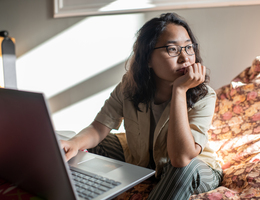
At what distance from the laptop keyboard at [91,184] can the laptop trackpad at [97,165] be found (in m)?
0.04

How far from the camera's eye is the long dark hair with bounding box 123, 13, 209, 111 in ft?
4.08

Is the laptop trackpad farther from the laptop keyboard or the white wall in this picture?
the white wall

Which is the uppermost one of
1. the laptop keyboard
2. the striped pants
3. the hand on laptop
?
the laptop keyboard

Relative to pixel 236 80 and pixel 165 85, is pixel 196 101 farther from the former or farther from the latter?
pixel 236 80

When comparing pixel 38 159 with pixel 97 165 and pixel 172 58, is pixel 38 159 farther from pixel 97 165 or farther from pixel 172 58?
pixel 172 58

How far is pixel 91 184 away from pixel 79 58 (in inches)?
75.8

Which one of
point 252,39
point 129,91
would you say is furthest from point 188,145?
point 252,39

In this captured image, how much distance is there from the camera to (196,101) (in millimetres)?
1199

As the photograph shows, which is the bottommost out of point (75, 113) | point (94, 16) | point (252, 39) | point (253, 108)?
point (75, 113)

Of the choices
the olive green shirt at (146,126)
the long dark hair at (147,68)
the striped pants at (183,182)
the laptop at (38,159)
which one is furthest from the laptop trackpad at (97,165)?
the long dark hair at (147,68)

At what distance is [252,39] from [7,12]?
2197 mm

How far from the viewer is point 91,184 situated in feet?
2.15

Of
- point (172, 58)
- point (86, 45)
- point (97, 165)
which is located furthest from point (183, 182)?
point (86, 45)

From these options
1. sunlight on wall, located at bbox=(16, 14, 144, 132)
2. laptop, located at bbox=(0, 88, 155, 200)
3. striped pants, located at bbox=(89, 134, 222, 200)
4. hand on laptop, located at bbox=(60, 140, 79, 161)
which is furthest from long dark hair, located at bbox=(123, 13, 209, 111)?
sunlight on wall, located at bbox=(16, 14, 144, 132)
